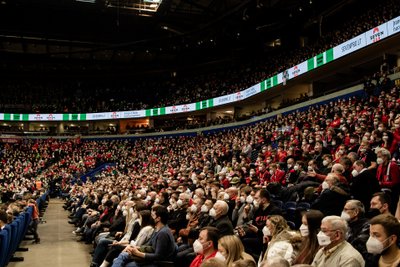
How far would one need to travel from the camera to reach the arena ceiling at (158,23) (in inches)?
954

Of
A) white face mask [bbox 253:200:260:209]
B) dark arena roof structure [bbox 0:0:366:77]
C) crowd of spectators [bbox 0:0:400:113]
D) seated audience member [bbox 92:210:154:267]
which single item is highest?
dark arena roof structure [bbox 0:0:366:77]

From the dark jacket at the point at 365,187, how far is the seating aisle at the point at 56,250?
5.31 metres

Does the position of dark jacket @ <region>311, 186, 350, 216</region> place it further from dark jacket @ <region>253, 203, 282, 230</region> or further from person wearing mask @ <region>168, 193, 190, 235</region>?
person wearing mask @ <region>168, 193, 190, 235</region>

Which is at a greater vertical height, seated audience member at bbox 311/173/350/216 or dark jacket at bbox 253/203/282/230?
seated audience member at bbox 311/173/350/216

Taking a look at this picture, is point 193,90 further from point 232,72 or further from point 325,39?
point 325,39

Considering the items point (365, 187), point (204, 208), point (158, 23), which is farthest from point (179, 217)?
point (158, 23)

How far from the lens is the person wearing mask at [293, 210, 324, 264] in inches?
141

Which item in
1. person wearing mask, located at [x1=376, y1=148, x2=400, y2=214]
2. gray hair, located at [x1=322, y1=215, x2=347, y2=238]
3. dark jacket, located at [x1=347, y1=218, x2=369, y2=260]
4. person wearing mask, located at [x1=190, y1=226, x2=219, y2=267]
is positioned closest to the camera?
gray hair, located at [x1=322, y1=215, x2=347, y2=238]

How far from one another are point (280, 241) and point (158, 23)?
27.1 meters

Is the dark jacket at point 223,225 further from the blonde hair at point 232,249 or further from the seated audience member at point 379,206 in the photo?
the seated audience member at point 379,206

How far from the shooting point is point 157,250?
515 centimetres

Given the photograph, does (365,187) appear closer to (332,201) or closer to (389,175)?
(389,175)

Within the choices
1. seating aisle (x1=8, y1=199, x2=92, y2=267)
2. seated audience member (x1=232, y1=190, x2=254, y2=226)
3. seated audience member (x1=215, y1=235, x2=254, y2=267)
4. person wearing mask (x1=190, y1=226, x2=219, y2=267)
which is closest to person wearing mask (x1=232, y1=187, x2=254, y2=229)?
seated audience member (x1=232, y1=190, x2=254, y2=226)

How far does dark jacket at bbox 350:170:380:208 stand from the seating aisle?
17.4 feet
